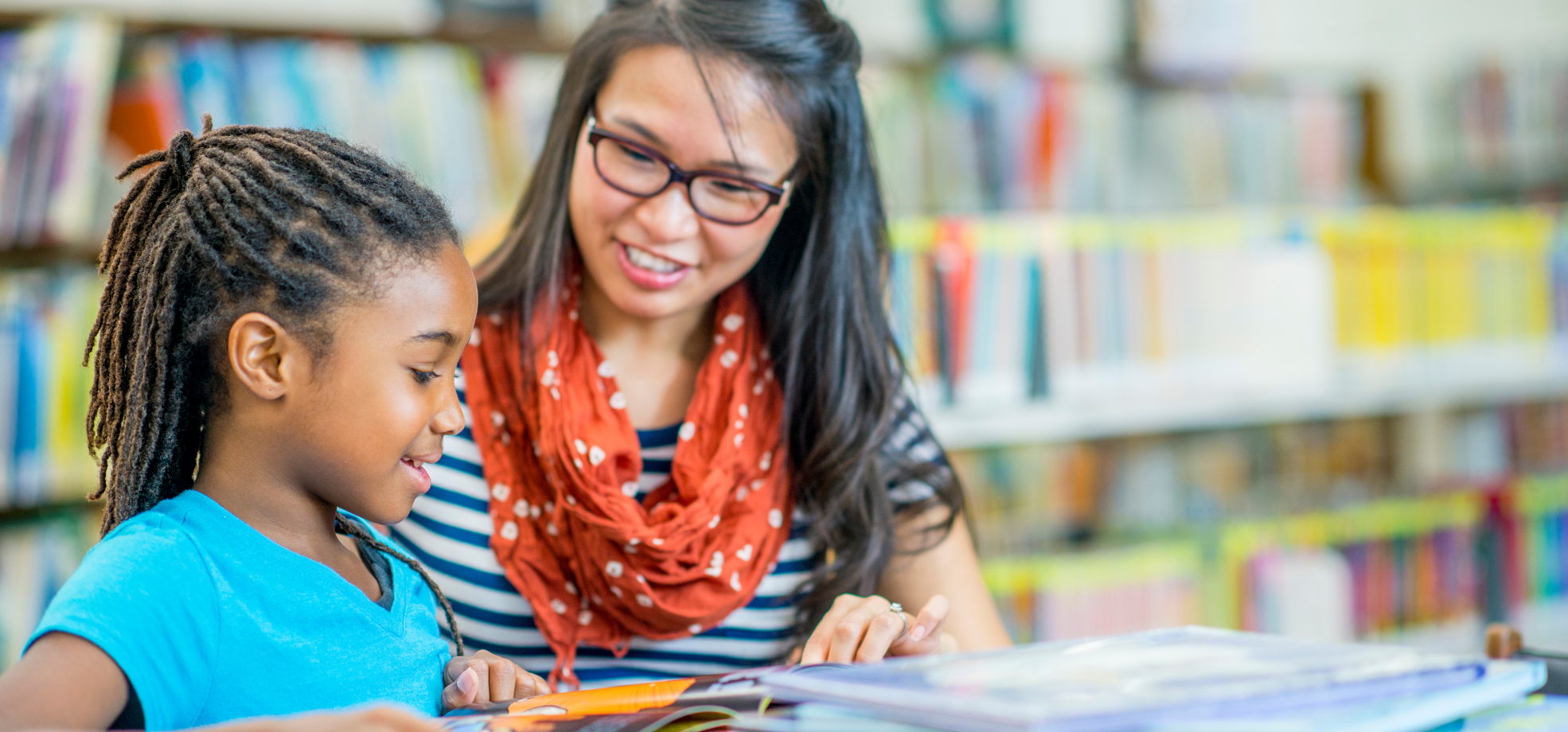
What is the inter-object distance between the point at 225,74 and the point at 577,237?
1058mm

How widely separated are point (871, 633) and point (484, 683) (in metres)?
0.25

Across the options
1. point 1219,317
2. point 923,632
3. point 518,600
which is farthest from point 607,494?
point 1219,317

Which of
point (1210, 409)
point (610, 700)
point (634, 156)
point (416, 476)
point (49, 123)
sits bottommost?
point (1210, 409)

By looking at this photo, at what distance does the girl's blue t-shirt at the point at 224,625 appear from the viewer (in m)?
0.61

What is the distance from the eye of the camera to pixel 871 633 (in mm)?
833

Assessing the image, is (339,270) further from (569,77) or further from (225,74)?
(225,74)

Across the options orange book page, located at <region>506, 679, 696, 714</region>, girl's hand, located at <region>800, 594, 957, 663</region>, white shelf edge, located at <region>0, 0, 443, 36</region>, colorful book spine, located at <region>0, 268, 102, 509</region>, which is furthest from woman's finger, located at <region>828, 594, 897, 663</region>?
white shelf edge, located at <region>0, 0, 443, 36</region>

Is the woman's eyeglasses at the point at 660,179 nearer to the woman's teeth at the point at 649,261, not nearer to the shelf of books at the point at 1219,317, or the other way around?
the woman's teeth at the point at 649,261

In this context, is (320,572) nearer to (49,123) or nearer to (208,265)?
(208,265)

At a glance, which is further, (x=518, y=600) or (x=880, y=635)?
(x=518, y=600)

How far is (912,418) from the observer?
128 centimetres

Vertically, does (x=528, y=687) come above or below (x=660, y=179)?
below

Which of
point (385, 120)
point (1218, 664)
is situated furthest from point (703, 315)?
point (385, 120)

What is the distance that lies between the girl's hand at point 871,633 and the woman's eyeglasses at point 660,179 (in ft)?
1.31
